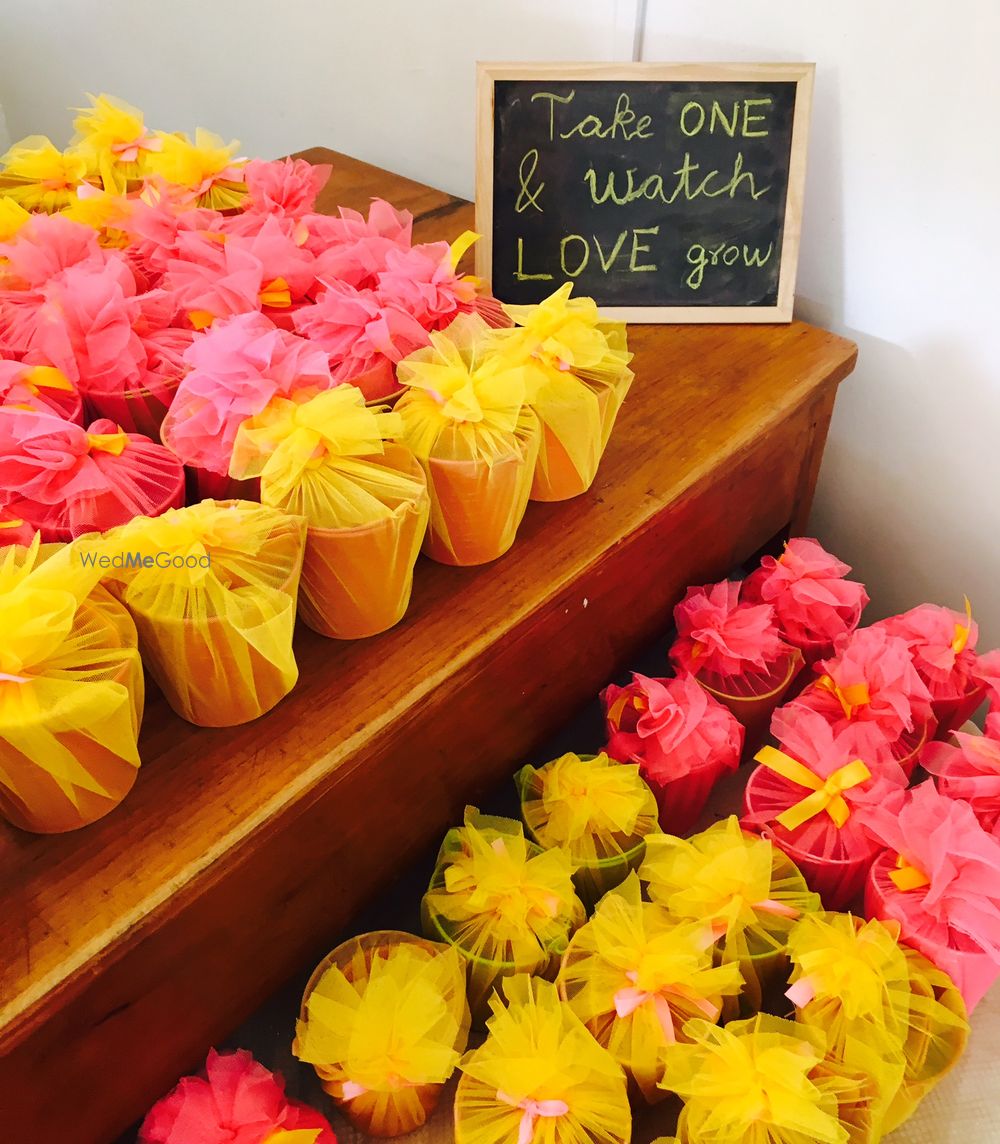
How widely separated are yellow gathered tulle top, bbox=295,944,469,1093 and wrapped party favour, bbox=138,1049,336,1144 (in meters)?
0.04

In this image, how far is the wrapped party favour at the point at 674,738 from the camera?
95cm

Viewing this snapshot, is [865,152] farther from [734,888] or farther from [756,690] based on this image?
[734,888]

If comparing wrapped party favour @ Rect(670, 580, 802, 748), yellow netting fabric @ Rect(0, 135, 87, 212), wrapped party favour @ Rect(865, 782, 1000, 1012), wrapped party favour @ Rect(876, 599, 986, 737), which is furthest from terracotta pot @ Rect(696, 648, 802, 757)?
yellow netting fabric @ Rect(0, 135, 87, 212)

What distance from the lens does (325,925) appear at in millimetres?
835

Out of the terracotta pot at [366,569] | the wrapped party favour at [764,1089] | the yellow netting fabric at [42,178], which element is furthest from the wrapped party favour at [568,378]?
the yellow netting fabric at [42,178]

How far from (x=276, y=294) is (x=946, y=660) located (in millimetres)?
748

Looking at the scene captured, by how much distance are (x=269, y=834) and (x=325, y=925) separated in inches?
8.3

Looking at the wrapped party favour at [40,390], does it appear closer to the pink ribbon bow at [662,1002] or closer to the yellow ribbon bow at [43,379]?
the yellow ribbon bow at [43,379]

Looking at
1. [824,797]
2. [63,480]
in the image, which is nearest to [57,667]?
[63,480]

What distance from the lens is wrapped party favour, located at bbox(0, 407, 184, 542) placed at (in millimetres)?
690

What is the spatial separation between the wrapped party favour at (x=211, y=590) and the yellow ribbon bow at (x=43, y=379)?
183 mm

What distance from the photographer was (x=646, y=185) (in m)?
1.04

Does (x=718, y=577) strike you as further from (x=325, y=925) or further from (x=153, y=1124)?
(x=153, y=1124)

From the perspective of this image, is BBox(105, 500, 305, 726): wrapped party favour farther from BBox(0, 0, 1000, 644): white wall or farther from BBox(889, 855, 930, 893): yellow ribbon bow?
BBox(0, 0, 1000, 644): white wall
